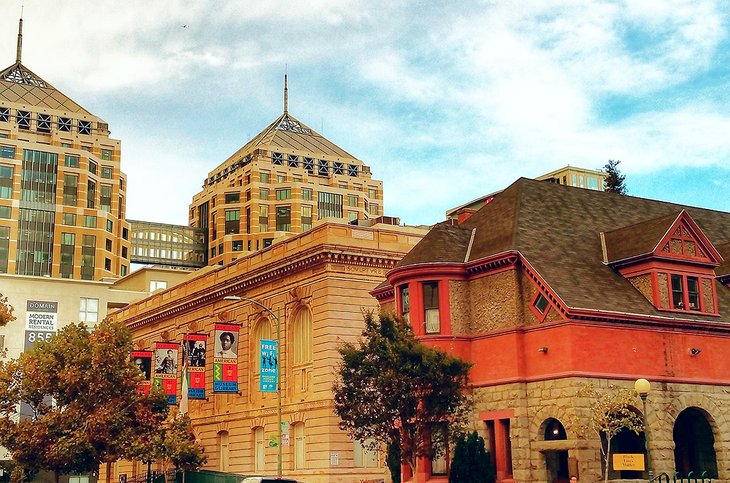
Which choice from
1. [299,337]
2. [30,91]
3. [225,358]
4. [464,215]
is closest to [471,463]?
[464,215]

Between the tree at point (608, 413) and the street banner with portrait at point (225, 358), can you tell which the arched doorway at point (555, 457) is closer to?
the tree at point (608, 413)

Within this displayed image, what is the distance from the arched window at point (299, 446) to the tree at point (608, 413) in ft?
69.8

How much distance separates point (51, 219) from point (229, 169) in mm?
45160

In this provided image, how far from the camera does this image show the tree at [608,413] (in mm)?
34906

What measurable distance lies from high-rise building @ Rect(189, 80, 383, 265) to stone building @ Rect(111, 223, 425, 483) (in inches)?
3987

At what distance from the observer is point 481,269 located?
41.4 metres

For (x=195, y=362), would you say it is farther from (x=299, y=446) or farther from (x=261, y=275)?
(x=299, y=446)

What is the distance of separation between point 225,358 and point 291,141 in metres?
142

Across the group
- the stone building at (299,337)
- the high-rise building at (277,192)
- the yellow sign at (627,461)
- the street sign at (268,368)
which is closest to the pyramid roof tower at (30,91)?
the high-rise building at (277,192)

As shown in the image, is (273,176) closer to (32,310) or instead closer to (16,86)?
(16,86)

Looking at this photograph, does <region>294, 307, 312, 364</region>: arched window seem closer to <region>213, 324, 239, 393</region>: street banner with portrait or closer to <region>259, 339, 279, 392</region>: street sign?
<region>213, 324, 239, 393</region>: street banner with portrait

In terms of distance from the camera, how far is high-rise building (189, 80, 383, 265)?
175500 millimetres

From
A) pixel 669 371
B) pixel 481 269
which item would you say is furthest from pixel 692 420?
pixel 481 269

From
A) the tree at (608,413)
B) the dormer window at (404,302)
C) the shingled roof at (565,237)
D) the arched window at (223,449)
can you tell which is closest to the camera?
the tree at (608,413)
